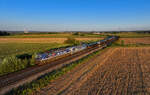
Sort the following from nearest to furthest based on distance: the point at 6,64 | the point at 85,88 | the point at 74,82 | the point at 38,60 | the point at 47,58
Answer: the point at 85,88 → the point at 74,82 → the point at 6,64 → the point at 38,60 → the point at 47,58

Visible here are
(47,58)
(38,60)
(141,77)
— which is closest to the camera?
(141,77)

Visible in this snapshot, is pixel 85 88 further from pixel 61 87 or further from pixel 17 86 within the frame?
pixel 17 86

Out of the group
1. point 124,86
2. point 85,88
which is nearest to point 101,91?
point 85,88

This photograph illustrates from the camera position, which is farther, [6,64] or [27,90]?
[6,64]

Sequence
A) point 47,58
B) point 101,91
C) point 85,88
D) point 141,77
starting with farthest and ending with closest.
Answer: point 47,58 < point 141,77 < point 85,88 < point 101,91

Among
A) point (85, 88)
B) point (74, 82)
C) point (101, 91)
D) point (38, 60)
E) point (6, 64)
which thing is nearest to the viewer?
point (101, 91)

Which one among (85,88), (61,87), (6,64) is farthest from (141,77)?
(6,64)

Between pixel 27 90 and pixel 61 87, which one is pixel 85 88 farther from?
pixel 27 90

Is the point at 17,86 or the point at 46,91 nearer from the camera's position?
the point at 46,91

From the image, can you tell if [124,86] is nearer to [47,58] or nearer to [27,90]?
[27,90]
